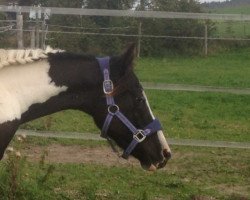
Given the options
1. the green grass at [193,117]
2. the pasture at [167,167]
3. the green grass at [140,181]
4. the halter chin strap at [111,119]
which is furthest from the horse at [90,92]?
the green grass at [193,117]

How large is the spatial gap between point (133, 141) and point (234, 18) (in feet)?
9.79

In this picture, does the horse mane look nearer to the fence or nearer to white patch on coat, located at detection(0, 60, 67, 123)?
white patch on coat, located at detection(0, 60, 67, 123)

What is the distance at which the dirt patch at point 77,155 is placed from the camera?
6.28m

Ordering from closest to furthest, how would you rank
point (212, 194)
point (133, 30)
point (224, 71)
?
point (212, 194)
point (224, 71)
point (133, 30)

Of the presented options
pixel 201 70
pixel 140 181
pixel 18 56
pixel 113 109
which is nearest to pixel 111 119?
pixel 113 109

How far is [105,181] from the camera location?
555cm

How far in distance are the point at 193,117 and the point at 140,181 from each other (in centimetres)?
389

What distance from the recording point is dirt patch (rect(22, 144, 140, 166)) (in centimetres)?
628

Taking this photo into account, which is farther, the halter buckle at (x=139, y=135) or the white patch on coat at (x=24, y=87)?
the halter buckle at (x=139, y=135)

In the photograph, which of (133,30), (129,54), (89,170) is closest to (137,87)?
(129,54)

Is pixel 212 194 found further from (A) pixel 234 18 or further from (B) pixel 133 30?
(B) pixel 133 30

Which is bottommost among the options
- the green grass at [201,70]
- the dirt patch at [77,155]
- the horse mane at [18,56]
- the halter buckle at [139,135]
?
the green grass at [201,70]

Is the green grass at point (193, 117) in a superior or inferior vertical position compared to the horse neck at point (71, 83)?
inferior

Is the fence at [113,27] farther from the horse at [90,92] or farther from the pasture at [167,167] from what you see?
the horse at [90,92]
